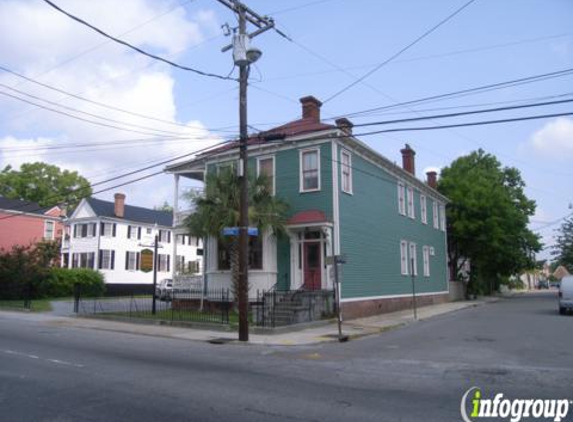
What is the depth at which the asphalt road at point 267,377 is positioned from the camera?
22.0ft

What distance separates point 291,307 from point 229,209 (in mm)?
4579

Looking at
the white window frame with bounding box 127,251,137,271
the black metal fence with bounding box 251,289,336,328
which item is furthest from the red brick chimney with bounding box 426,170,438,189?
the white window frame with bounding box 127,251,137,271

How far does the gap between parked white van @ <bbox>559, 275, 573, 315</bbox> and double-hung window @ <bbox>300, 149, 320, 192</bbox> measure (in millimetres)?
13913

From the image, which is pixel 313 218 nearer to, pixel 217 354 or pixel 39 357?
pixel 217 354

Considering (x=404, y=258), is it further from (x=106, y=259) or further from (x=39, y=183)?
(x=39, y=183)

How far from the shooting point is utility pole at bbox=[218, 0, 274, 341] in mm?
15453

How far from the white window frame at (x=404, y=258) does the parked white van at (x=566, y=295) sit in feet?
26.1

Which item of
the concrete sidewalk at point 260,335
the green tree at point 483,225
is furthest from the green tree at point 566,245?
the concrete sidewalk at point 260,335

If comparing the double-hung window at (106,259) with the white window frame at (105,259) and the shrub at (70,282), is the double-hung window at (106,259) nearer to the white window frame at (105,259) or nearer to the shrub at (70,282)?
the white window frame at (105,259)

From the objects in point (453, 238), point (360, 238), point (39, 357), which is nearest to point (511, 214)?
point (453, 238)

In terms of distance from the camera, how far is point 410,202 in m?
30.7

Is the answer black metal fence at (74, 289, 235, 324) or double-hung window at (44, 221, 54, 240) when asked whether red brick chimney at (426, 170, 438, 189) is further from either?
double-hung window at (44, 221, 54, 240)

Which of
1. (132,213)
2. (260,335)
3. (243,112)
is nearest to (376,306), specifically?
(260,335)

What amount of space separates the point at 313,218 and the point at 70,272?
25.3 metres
